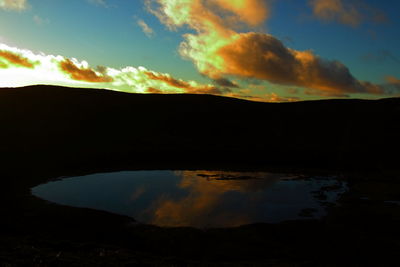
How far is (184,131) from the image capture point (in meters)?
112

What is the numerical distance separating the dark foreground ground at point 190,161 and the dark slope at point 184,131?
0.42 metres

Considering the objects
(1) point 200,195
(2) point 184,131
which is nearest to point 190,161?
(1) point 200,195

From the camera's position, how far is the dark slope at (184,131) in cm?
7562

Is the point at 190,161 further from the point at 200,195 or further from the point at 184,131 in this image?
the point at 184,131

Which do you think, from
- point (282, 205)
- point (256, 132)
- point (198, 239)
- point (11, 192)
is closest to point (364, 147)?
point (256, 132)

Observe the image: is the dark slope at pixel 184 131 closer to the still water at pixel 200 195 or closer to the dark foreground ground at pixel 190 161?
the dark foreground ground at pixel 190 161

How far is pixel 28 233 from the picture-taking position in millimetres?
28031

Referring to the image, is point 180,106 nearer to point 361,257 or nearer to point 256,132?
point 256,132

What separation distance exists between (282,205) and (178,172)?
26.0 m

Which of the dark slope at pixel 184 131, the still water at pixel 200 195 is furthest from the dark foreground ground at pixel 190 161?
the still water at pixel 200 195

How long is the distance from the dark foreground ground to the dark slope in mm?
422

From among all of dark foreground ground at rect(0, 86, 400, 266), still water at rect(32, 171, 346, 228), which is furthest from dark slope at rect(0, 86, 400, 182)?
still water at rect(32, 171, 346, 228)

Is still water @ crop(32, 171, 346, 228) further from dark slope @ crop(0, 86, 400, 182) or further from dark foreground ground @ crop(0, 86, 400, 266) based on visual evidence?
dark slope @ crop(0, 86, 400, 182)

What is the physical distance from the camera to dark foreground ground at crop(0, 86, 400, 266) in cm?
2417
